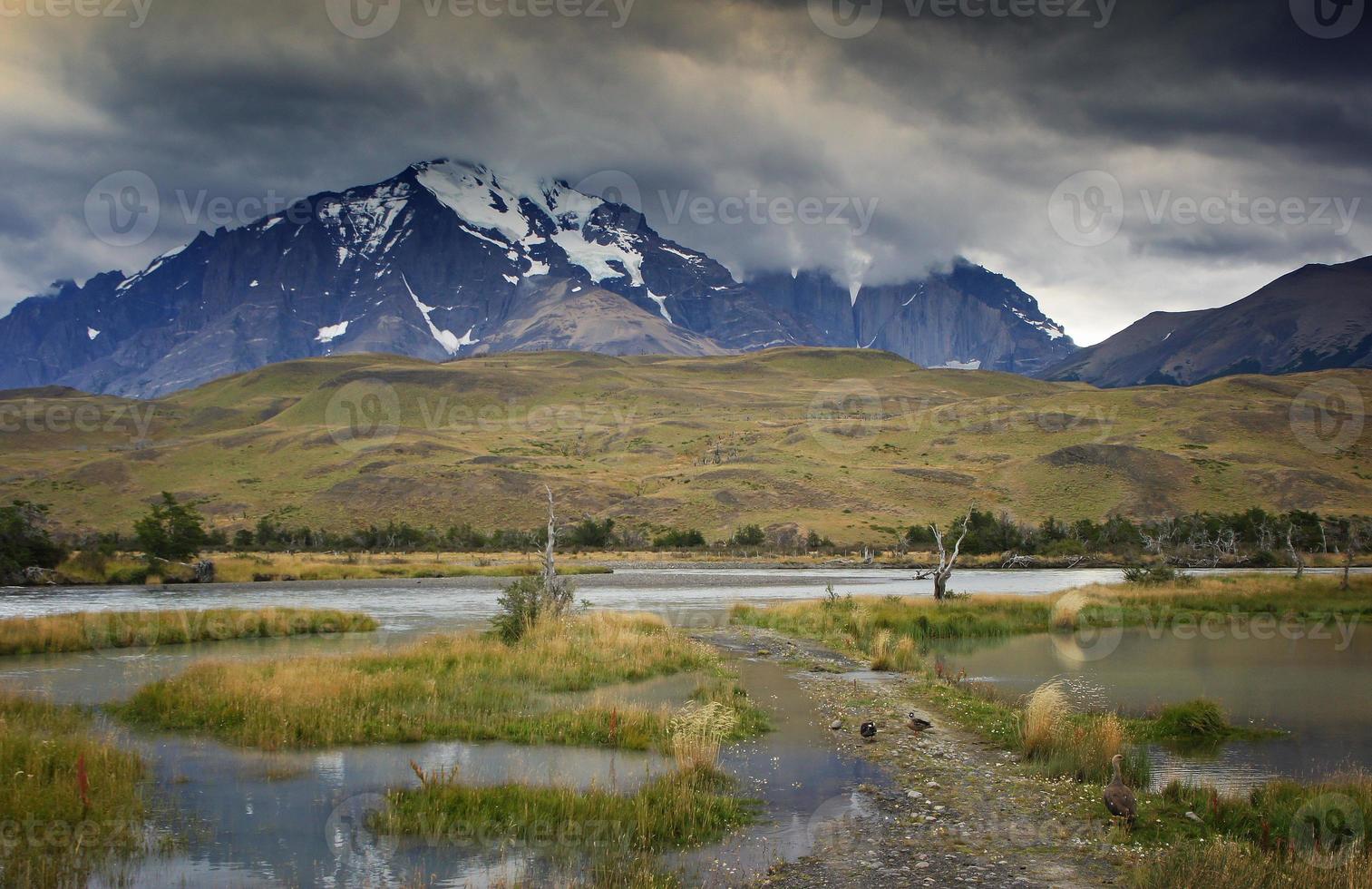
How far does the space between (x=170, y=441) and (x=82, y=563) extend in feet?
391

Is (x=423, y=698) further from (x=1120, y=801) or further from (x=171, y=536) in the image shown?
(x=171, y=536)

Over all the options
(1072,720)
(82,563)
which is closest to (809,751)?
(1072,720)

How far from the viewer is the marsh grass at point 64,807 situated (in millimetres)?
11375

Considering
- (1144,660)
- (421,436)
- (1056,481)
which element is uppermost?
(421,436)

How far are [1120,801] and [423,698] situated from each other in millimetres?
14660

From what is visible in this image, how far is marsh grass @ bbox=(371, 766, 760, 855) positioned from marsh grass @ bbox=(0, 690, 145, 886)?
3.33m

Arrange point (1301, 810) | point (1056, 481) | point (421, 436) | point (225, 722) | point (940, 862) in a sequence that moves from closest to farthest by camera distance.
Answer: point (940, 862), point (1301, 810), point (225, 722), point (1056, 481), point (421, 436)

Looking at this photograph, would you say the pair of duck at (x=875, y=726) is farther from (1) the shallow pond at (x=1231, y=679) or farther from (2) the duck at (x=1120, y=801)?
(2) the duck at (x=1120, y=801)

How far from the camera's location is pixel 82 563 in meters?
59.0

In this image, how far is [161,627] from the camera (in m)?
34.4

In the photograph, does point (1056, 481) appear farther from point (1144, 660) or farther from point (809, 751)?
point (809, 751)
